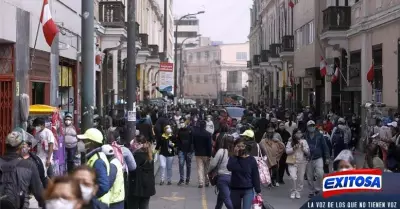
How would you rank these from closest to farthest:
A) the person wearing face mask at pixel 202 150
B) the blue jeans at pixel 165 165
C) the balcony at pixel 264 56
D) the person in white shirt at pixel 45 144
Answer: the person in white shirt at pixel 45 144, the person wearing face mask at pixel 202 150, the blue jeans at pixel 165 165, the balcony at pixel 264 56

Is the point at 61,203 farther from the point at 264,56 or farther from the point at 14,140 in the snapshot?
the point at 264,56

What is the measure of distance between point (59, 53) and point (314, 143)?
928 cm

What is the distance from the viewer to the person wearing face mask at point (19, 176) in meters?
7.77

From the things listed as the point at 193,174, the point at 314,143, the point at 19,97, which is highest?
the point at 19,97

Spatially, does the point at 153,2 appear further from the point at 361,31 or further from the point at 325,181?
the point at 325,181

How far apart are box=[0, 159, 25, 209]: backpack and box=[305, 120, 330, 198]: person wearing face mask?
845 cm

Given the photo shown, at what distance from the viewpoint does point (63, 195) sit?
187 inches

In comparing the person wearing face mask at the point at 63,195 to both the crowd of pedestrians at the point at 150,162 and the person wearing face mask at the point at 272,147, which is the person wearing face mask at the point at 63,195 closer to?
the crowd of pedestrians at the point at 150,162

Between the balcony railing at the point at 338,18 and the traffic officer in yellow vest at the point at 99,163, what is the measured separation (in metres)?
23.2

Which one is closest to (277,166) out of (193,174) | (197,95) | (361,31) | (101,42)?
(193,174)

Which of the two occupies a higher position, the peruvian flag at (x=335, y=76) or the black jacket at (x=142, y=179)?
the peruvian flag at (x=335, y=76)

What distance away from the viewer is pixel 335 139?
20328mm

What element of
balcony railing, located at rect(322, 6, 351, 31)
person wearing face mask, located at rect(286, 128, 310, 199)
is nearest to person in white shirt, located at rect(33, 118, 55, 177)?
person wearing face mask, located at rect(286, 128, 310, 199)

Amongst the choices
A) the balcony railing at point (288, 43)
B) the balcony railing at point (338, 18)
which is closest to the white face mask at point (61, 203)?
the balcony railing at point (338, 18)
